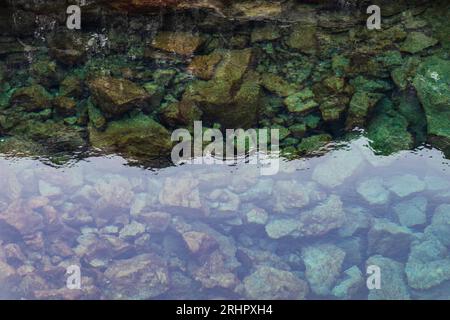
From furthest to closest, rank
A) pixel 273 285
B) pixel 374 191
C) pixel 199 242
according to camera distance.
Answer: pixel 374 191 < pixel 199 242 < pixel 273 285

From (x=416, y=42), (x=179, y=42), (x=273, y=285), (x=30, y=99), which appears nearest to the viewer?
(x=273, y=285)

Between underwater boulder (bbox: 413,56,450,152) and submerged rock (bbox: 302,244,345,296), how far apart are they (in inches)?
81.0

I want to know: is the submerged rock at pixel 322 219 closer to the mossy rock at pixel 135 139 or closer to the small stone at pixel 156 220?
the small stone at pixel 156 220

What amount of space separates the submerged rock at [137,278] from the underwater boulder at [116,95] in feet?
7.05

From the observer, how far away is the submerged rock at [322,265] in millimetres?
4656

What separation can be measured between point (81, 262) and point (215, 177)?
1.81 meters

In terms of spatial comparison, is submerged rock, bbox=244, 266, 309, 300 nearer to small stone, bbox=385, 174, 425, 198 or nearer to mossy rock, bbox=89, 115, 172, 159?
small stone, bbox=385, 174, 425, 198

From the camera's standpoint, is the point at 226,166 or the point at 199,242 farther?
the point at 226,166

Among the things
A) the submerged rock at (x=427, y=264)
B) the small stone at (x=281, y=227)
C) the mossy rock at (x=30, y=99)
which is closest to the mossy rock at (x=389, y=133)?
the submerged rock at (x=427, y=264)

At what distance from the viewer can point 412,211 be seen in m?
5.36

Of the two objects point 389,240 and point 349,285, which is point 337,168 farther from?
point 349,285

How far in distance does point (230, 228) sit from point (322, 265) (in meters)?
1.08

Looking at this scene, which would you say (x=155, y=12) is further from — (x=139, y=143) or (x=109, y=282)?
(x=109, y=282)

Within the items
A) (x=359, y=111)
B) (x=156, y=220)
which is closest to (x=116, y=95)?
(x=156, y=220)
